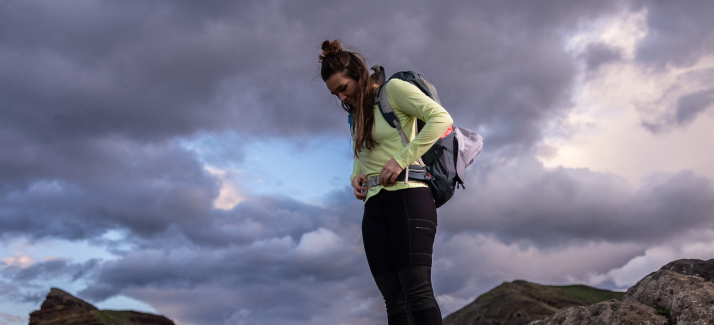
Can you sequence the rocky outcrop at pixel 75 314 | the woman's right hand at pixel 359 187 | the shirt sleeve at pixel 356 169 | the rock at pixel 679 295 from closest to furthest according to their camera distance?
1. the woman's right hand at pixel 359 187
2. the rock at pixel 679 295
3. the shirt sleeve at pixel 356 169
4. the rocky outcrop at pixel 75 314

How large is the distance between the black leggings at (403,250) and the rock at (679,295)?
2714mm

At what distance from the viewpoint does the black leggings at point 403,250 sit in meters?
3.54

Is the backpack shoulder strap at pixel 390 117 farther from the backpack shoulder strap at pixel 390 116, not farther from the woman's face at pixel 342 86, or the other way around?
the woman's face at pixel 342 86

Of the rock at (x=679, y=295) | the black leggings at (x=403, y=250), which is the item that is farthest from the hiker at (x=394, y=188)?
the rock at (x=679, y=295)

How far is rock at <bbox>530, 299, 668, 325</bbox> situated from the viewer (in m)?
4.55

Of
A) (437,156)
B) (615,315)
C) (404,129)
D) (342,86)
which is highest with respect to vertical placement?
(342,86)

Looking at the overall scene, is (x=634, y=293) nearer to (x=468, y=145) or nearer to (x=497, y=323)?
A: (x=468, y=145)

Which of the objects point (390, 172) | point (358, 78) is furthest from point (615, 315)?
point (358, 78)

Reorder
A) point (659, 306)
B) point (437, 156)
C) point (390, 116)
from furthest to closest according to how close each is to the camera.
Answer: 1. point (659, 306)
2. point (437, 156)
3. point (390, 116)

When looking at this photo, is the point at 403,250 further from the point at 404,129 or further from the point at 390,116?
the point at 390,116

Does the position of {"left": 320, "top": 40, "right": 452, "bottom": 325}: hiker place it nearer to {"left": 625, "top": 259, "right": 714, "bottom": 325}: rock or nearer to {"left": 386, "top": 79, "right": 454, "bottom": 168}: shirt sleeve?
{"left": 386, "top": 79, "right": 454, "bottom": 168}: shirt sleeve

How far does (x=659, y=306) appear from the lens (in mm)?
4871

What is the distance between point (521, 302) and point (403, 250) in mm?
16845

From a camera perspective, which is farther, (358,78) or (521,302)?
(521,302)
